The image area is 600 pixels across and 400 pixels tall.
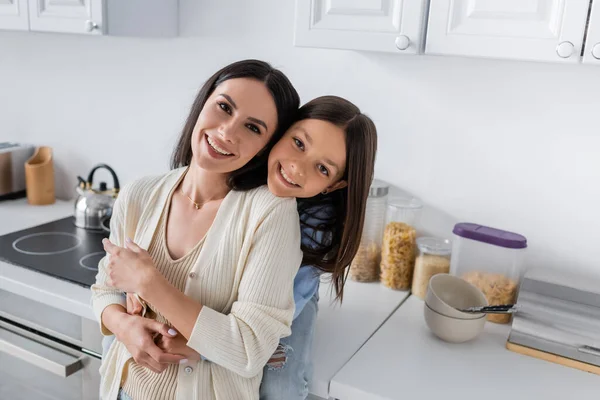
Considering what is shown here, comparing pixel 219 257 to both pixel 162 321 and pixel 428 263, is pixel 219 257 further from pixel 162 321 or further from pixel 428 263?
pixel 428 263

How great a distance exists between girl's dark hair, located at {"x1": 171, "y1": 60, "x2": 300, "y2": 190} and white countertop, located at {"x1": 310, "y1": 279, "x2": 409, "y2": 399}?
40 cm

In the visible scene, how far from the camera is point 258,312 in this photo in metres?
0.99

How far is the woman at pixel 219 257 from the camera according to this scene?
3.26ft

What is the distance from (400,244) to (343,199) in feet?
1.80

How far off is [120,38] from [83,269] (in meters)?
0.86

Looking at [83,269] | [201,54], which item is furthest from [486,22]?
[83,269]

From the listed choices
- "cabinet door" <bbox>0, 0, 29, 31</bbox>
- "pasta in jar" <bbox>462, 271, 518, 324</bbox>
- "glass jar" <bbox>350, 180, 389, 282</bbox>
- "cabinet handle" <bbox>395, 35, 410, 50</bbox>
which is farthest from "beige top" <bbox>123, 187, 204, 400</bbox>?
"cabinet door" <bbox>0, 0, 29, 31</bbox>

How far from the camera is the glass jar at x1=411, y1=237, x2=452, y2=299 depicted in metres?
1.56

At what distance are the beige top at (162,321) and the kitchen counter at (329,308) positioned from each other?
28cm

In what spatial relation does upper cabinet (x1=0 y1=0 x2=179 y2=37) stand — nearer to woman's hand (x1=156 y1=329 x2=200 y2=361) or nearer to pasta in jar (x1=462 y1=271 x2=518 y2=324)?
woman's hand (x1=156 y1=329 x2=200 y2=361)

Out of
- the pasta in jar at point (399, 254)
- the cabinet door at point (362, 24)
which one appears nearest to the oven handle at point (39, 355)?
the pasta in jar at point (399, 254)

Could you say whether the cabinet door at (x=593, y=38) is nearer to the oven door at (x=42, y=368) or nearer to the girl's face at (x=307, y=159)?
the girl's face at (x=307, y=159)

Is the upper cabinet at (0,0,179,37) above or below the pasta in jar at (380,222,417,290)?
above

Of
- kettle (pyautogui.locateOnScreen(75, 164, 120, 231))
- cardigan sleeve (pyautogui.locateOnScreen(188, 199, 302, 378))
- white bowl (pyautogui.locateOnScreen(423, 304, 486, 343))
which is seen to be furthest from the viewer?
kettle (pyautogui.locateOnScreen(75, 164, 120, 231))
